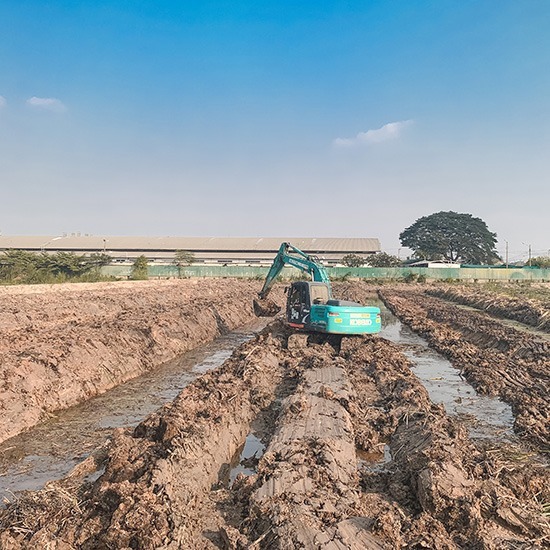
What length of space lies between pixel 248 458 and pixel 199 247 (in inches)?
3091

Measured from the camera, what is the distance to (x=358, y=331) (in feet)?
45.8

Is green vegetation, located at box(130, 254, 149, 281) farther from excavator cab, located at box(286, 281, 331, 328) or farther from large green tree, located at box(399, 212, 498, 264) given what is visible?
large green tree, located at box(399, 212, 498, 264)

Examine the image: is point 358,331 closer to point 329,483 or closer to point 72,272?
point 329,483

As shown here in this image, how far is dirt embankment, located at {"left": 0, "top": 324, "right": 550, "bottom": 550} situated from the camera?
448 cm

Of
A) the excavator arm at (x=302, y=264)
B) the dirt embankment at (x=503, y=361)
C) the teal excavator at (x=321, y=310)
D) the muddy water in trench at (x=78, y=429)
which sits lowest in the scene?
the muddy water in trench at (x=78, y=429)

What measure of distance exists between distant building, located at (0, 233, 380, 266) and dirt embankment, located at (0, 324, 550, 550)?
70.4 m

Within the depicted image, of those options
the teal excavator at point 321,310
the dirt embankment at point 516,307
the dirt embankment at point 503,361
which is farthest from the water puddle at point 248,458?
the dirt embankment at point 516,307

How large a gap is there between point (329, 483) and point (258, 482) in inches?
28.6

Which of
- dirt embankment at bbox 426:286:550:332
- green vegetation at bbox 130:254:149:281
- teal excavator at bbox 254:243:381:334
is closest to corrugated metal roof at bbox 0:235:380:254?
green vegetation at bbox 130:254:149:281

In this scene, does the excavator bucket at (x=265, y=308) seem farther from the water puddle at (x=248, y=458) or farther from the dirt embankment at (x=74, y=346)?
the water puddle at (x=248, y=458)

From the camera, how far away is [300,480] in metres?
5.43

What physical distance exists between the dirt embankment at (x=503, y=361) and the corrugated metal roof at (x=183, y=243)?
60.6 m

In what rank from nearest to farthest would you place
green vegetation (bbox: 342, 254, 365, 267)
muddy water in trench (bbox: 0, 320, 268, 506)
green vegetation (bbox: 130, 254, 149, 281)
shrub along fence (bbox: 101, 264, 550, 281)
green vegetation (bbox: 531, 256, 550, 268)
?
muddy water in trench (bbox: 0, 320, 268, 506) < green vegetation (bbox: 130, 254, 149, 281) < shrub along fence (bbox: 101, 264, 550, 281) < green vegetation (bbox: 342, 254, 365, 267) < green vegetation (bbox: 531, 256, 550, 268)

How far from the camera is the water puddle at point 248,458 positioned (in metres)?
6.82
